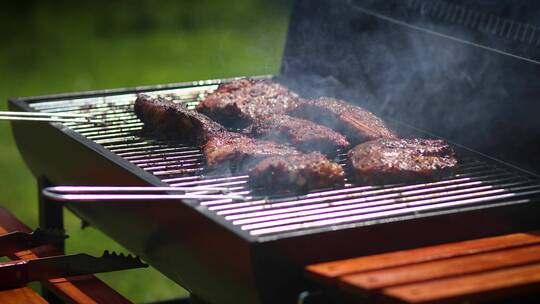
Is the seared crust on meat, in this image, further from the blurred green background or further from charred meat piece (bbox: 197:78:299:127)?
the blurred green background

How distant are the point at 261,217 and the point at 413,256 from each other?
0.55 m

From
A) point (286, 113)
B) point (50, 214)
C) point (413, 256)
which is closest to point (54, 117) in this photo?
point (50, 214)

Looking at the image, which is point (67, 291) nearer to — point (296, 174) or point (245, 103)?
point (296, 174)

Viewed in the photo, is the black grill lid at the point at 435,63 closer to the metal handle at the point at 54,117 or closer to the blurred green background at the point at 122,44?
the metal handle at the point at 54,117

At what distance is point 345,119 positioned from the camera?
447 cm

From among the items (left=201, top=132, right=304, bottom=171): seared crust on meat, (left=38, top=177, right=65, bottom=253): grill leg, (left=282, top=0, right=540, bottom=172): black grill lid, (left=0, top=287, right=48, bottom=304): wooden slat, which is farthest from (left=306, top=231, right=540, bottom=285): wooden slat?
(left=38, top=177, right=65, bottom=253): grill leg

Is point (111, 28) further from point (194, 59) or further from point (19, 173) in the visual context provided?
point (19, 173)

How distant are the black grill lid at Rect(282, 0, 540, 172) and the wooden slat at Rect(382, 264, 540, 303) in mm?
1215

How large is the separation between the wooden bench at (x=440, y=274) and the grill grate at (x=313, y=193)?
7.1 inches

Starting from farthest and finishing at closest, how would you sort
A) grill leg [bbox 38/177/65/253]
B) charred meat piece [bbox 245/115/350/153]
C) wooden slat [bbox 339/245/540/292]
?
grill leg [bbox 38/177/65/253] < charred meat piece [bbox 245/115/350/153] < wooden slat [bbox 339/245/540/292]

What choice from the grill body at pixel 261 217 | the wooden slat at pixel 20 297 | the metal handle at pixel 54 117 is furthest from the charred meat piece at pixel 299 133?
the wooden slat at pixel 20 297

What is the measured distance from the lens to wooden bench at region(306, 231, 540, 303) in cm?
289

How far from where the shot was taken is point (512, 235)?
11.7 feet

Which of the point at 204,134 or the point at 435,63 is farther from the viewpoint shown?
the point at 435,63
